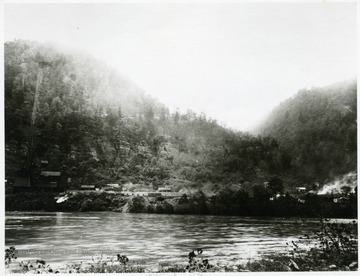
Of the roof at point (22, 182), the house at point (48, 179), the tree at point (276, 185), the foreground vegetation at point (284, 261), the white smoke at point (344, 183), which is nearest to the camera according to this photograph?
the foreground vegetation at point (284, 261)

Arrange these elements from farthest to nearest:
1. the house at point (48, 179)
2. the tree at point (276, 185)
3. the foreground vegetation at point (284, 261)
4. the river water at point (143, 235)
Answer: the tree at point (276, 185) < the house at point (48, 179) < the river water at point (143, 235) < the foreground vegetation at point (284, 261)

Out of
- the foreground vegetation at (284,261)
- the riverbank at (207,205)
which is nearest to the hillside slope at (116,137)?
the riverbank at (207,205)

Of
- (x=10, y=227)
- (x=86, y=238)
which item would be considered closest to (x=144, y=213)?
(x=86, y=238)

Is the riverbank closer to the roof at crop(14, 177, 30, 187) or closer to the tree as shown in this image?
the tree

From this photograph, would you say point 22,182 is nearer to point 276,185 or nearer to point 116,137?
point 116,137

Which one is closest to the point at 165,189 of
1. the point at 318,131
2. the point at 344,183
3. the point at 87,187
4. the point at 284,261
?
the point at 87,187

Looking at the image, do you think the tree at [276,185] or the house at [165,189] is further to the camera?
the tree at [276,185]

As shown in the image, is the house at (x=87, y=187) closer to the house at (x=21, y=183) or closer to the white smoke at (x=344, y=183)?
the house at (x=21, y=183)

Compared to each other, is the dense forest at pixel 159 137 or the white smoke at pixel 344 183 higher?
the dense forest at pixel 159 137
